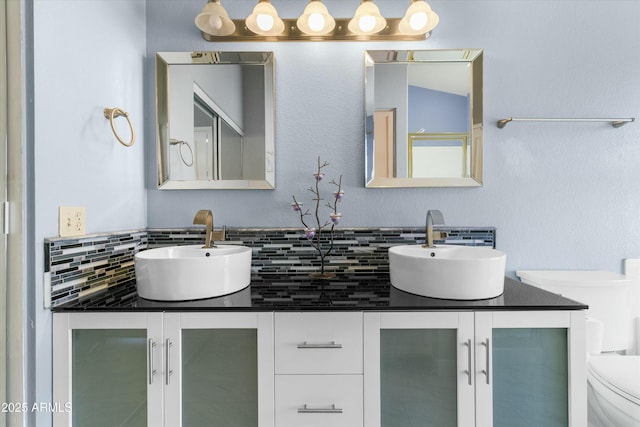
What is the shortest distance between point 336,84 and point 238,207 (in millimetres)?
754

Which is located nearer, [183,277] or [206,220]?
[183,277]

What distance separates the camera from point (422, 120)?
5.11 ft

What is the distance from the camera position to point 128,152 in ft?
4.80

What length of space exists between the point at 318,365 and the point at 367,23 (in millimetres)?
1412

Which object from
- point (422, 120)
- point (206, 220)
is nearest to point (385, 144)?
point (422, 120)

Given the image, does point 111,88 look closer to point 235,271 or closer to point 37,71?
point 37,71

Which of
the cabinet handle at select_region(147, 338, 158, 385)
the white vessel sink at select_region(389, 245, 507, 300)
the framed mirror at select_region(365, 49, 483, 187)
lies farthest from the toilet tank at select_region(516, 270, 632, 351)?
the cabinet handle at select_region(147, 338, 158, 385)

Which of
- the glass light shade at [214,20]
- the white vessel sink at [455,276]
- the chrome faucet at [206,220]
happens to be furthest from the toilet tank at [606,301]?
the glass light shade at [214,20]

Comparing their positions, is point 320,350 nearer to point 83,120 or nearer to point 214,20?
point 83,120

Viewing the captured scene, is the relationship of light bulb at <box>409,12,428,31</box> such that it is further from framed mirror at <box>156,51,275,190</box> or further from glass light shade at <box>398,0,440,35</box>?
framed mirror at <box>156,51,275,190</box>

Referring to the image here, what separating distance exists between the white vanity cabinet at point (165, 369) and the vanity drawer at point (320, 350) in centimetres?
4

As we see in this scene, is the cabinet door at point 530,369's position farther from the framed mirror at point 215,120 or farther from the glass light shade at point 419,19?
the glass light shade at point 419,19

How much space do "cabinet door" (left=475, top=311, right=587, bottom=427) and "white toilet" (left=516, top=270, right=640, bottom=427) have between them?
35cm

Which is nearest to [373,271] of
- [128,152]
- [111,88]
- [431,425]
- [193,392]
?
[431,425]
